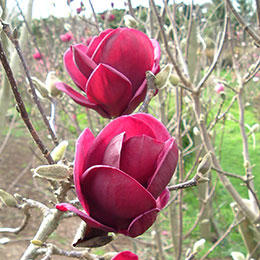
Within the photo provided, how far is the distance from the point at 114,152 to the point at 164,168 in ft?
0.17

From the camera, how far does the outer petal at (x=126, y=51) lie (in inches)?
18.2

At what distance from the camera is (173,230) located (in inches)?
89.5

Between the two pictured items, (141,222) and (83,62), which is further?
(83,62)

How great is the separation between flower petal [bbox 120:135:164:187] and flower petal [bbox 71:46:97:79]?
159mm

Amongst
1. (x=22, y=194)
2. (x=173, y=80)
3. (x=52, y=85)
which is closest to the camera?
(x=52, y=85)

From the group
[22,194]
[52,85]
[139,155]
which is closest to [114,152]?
[139,155]

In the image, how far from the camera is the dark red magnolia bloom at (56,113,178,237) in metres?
0.34

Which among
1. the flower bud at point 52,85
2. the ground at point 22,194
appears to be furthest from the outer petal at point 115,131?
the ground at point 22,194

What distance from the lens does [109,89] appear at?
462mm

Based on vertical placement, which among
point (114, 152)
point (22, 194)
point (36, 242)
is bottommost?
point (22, 194)

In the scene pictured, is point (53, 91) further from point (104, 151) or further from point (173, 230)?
point (173, 230)

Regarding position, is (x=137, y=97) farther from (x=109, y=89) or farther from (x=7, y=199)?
(x=7, y=199)

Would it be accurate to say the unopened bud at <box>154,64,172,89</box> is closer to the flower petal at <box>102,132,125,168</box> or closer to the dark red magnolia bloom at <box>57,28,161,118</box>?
the dark red magnolia bloom at <box>57,28,161,118</box>

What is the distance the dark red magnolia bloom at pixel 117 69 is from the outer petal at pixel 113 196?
0.15 meters
